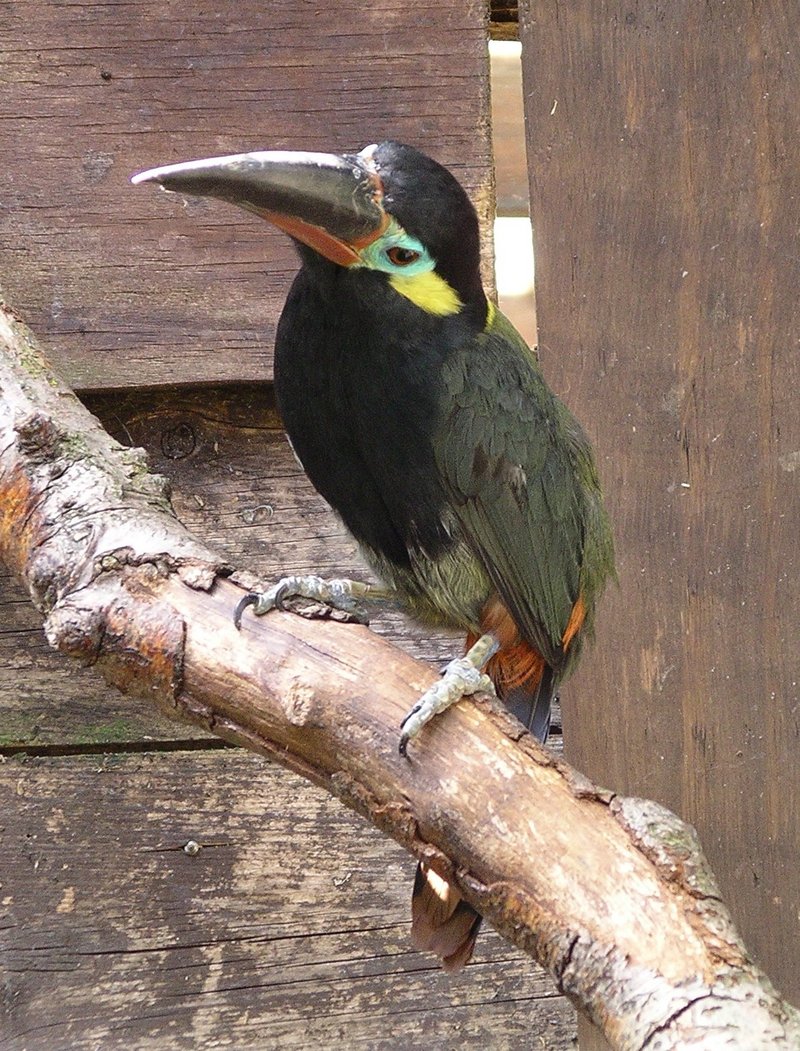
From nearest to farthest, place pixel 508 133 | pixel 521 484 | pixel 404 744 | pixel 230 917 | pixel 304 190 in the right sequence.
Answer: pixel 404 744, pixel 304 190, pixel 521 484, pixel 230 917, pixel 508 133

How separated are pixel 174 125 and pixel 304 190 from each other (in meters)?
0.56

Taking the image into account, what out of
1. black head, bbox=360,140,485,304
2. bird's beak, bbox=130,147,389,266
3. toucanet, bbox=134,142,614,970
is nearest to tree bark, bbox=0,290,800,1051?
toucanet, bbox=134,142,614,970

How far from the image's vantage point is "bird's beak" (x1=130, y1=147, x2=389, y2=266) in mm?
1466

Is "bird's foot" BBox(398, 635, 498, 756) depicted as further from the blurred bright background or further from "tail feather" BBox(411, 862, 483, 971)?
the blurred bright background

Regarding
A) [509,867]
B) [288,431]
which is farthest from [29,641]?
[509,867]

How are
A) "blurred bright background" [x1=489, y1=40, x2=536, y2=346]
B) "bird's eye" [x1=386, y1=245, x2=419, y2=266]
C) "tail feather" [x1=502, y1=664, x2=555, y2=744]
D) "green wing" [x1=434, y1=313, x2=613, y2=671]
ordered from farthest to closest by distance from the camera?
"blurred bright background" [x1=489, y1=40, x2=536, y2=346] < "tail feather" [x1=502, y1=664, x2=555, y2=744] < "green wing" [x1=434, y1=313, x2=613, y2=671] < "bird's eye" [x1=386, y1=245, x2=419, y2=266]

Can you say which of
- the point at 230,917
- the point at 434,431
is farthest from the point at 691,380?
the point at 230,917

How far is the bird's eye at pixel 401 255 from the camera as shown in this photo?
1.67 metres

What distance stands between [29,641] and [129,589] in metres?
0.64

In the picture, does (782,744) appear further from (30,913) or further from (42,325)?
(42,325)

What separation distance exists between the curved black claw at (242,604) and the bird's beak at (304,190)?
47 centimetres

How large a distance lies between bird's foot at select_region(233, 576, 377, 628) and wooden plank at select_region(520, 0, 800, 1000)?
37cm

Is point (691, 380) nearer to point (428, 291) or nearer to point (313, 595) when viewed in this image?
point (428, 291)

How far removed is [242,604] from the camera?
55.8 inches
